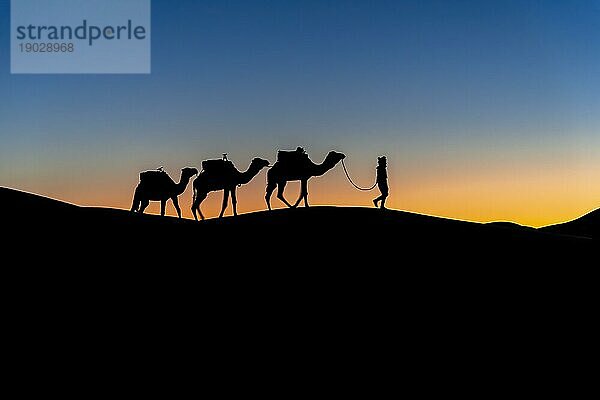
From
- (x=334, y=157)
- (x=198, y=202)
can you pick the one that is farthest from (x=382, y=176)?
(x=198, y=202)

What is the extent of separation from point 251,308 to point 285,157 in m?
6.88

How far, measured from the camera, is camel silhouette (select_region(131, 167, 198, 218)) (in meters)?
22.8

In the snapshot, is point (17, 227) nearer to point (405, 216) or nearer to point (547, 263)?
point (405, 216)

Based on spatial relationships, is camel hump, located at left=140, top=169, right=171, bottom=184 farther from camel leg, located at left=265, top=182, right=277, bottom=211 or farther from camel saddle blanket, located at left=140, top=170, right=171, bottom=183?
camel leg, located at left=265, top=182, right=277, bottom=211

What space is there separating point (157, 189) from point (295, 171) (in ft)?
16.2

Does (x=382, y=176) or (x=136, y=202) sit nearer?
(x=382, y=176)

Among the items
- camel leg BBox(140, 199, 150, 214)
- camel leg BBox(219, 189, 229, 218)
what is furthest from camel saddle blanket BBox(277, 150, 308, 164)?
camel leg BBox(140, 199, 150, 214)

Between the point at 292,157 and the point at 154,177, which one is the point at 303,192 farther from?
the point at 154,177

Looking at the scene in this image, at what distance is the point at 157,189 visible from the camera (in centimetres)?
2280

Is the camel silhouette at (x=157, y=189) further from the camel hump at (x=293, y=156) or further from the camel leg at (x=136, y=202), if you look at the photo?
the camel hump at (x=293, y=156)

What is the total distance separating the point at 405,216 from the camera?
2230 centimetres

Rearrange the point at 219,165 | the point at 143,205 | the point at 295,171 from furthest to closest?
the point at 143,205, the point at 219,165, the point at 295,171

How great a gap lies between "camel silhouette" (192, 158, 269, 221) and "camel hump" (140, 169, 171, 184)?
118 centimetres

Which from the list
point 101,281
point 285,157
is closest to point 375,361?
point 101,281
